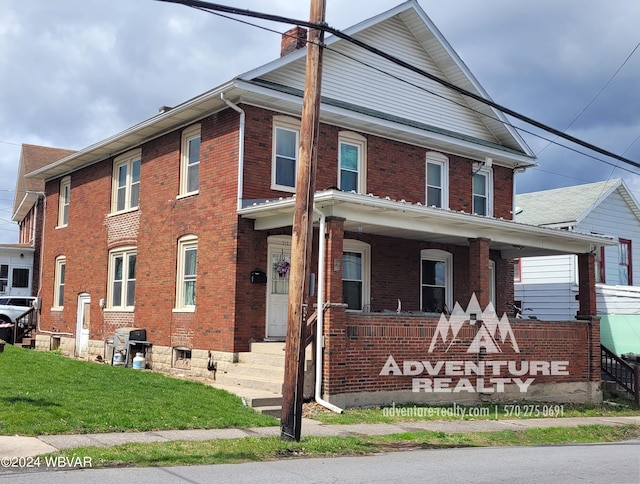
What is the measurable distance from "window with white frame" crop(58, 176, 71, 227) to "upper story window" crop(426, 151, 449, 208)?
41.3ft

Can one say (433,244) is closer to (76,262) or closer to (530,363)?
(530,363)

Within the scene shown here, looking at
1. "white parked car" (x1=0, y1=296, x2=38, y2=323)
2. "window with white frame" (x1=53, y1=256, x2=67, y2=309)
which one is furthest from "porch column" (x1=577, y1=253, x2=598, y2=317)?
"white parked car" (x1=0, y1=296, x2=38, y2=323)

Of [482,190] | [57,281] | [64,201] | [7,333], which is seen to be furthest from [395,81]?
[7,333]

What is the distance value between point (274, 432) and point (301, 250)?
3.01 metres

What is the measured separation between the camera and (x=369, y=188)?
19016 millimetres

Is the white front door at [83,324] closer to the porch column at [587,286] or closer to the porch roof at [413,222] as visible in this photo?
the porch roof at [413,222]

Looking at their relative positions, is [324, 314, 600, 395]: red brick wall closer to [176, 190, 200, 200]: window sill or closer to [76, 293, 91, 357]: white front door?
[176, 190, 200, 200]: window sill

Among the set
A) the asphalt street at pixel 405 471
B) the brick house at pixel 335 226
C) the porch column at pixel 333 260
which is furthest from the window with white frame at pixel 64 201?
the asphalt street at pixel 405 471

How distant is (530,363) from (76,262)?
48.2ft

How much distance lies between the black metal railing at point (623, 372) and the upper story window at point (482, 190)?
17.0 feet

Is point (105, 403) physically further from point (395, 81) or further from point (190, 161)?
point (395, 81)

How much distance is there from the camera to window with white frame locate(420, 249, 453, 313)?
1991cm

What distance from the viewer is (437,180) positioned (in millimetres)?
20906

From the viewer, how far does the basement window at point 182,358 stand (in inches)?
703
